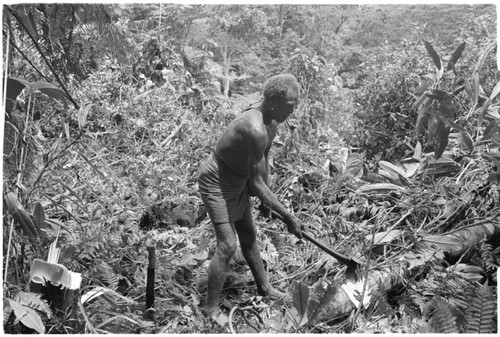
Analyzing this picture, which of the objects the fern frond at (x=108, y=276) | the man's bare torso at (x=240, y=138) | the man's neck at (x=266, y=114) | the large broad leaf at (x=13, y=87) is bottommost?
the fern frond at (x=108, y=276)

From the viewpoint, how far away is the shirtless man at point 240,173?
261cm

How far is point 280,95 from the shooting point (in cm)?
262

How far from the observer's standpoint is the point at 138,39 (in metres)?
7.99

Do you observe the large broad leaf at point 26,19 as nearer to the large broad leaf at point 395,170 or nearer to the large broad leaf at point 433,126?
the large broad leaf at point 433,126

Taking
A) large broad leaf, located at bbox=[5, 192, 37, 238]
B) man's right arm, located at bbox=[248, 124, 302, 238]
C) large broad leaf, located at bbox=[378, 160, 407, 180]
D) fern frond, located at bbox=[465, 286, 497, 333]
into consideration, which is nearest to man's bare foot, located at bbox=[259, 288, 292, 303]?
man's right arm, located at bbox=[248, 124, 302, 238]

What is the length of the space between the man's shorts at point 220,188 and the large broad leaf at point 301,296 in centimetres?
55

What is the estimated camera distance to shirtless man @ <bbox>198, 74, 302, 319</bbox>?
2613 millimetres

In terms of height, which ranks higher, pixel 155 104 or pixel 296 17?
pixel 296 17

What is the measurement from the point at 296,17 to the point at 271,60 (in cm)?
158

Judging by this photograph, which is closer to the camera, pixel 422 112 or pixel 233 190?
pixel 233 190

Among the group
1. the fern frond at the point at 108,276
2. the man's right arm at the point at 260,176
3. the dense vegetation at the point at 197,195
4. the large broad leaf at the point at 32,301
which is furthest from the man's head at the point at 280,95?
the large broad leaf at the point at 32,301

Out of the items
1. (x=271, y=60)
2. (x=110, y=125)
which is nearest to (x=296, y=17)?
(x=271, y=60)

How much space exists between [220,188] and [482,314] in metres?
1.33

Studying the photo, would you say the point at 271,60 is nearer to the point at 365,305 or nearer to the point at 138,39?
the point at 138,39
